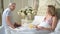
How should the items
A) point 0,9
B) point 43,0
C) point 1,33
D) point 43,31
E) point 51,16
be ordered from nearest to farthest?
point 43,31 → point 51,16 → point 1,33 → point 43,0 → point 0,9

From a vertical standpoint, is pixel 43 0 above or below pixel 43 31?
above

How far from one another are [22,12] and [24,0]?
75 centimetres

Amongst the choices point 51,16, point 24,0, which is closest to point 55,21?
point 51,16

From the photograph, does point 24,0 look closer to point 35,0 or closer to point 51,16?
point 35,0

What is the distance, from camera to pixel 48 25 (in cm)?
359

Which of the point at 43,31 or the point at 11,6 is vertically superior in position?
the point at 11,6

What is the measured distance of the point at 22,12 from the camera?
15.7 ft

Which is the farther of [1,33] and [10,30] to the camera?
[1,33]

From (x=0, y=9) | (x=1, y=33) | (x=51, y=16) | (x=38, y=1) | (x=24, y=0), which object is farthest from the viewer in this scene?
(x=0, y=9)

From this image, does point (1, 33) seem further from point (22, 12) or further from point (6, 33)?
point (22, 12)

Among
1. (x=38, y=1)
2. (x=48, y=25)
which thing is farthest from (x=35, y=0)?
(x=48, y=25)

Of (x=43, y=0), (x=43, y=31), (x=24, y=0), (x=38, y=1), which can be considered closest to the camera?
(x=43, y=31)

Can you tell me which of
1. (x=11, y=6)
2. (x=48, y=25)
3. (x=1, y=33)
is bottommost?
(x=1, y=33)

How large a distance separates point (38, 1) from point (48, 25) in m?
1.55
